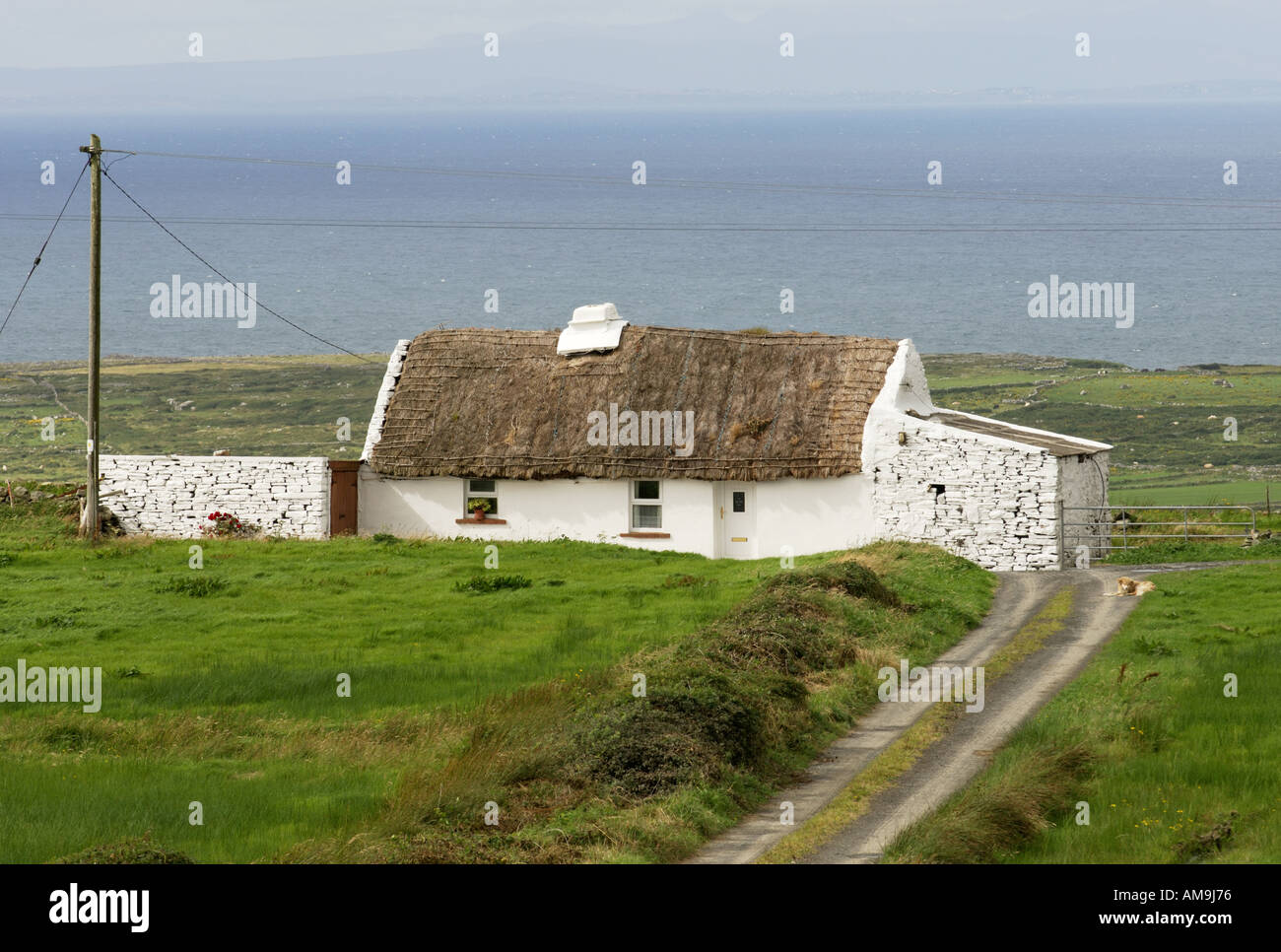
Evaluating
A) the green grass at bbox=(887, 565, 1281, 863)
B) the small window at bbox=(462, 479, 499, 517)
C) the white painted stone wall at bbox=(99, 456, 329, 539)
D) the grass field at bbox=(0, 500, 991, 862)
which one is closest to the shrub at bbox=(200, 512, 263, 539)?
the white painted stone wall at bbox=(99, 456, 329, 539)

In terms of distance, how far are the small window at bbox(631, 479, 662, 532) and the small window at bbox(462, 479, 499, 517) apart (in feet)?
10.7

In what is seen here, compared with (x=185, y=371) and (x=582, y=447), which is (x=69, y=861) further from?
(x=185, y=371)

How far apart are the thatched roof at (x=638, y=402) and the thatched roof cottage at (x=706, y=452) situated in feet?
0.14

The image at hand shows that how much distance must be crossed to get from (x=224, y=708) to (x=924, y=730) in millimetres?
8788

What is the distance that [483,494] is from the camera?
36.6 meters

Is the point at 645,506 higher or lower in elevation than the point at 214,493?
lower

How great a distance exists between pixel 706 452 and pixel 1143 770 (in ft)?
60.3

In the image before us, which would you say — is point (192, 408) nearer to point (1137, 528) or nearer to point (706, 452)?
point (706, 452)

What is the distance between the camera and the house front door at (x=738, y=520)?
34.7m

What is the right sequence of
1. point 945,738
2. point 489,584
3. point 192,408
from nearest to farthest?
point 945,738 → point 489,584 → point 192,408

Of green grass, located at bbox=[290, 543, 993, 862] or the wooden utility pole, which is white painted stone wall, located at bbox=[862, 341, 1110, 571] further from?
the wooden utility pole

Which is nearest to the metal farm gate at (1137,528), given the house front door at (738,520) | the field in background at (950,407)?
the house front door at (738,520)

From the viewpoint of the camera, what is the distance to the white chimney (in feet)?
124

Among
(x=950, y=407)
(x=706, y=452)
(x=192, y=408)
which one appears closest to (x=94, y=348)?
(x=706, y=452)
